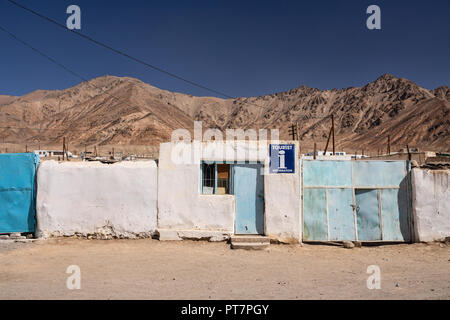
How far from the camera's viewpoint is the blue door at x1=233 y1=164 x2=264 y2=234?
9547mm

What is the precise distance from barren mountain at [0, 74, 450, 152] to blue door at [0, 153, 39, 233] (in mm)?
56862

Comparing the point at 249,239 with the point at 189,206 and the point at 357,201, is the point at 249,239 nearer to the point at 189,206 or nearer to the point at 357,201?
the point at 189,206

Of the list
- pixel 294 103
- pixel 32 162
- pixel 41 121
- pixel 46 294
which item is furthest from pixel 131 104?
pixel 46 294

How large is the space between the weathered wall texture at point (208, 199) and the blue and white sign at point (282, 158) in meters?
0.17

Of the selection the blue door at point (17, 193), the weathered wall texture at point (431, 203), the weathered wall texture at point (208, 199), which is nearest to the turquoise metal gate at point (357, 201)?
the weathered wall texture at point (431, 203)

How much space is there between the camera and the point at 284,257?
26.4 feet

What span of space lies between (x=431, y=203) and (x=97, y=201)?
1044 centimetres

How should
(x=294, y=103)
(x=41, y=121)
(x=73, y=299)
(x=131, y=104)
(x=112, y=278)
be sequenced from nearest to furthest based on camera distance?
(x=73, y=299)
(x=112, y=278)
(x=131, y=104)
(x=41, y=121)
(x=294, y=103)

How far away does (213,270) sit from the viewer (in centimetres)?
696

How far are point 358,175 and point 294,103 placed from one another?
385 ft

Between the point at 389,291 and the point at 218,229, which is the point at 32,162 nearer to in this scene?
the point at 218,229

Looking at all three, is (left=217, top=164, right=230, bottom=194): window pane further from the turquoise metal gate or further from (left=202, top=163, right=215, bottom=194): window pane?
the turquoise metal gate

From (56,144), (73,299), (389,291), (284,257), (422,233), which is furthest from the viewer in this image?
(56,144)

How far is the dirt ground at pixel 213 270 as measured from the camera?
18.3 feet
